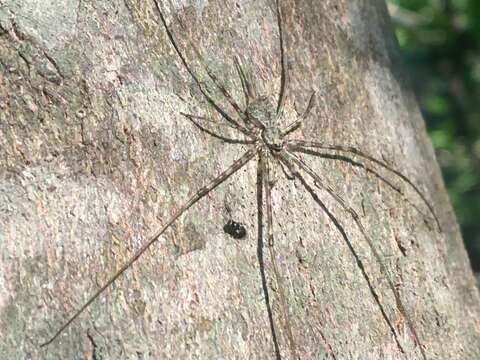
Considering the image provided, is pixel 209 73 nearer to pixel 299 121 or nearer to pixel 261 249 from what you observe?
pixel 299 121

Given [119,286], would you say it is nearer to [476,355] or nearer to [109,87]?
[109,87]

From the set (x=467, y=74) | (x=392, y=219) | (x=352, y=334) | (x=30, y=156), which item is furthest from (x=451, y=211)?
(x=467, y=74)

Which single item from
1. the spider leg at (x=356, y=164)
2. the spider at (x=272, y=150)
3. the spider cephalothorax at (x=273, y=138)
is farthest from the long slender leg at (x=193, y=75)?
the spider leg at (x=356, y=164)

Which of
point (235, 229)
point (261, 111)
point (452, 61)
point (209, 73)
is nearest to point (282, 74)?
point (261, 111)

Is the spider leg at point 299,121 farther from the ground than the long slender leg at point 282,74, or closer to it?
closer to it

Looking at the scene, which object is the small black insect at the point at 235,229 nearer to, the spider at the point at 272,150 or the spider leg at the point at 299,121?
the spider at the point at 272,150

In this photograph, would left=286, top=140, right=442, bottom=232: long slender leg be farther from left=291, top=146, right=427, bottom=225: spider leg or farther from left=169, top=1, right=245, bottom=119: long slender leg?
left=169, top=1, right=245, bottom=119: long slender leg
